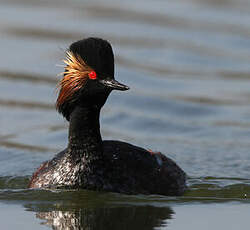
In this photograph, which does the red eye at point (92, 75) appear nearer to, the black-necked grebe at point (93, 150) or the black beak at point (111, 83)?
the black-necked grebe at point (93, 150)

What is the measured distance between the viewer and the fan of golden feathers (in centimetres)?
1188

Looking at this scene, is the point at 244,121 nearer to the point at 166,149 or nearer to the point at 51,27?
the point at 166,149

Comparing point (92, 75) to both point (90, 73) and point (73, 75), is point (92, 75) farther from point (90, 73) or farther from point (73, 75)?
point (73, 75)

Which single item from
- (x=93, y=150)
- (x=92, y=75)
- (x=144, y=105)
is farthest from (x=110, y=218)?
(x=144, y=105)

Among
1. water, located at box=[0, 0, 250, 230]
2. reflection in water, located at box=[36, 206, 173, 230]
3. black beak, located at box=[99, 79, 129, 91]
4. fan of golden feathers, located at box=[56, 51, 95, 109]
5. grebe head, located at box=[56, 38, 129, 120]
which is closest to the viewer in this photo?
reflection in water, located at box=[36, 206, 173, 230]

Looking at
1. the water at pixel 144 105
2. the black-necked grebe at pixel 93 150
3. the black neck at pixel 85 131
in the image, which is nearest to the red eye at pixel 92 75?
the black-necked grebe at pixel 93 150

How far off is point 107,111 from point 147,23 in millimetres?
5758

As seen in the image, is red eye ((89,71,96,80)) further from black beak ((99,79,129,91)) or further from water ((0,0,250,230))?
water ((0,0,250,230))

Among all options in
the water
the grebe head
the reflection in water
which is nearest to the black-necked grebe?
the grebe head

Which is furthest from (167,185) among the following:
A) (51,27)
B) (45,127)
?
(51,27)

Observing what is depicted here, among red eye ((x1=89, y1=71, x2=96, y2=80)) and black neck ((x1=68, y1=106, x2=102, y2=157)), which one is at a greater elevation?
red eye ((x1=89, y1=71, x2=96, y2=80))

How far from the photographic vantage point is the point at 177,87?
19688mm

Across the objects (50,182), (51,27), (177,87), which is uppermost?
(51,27)

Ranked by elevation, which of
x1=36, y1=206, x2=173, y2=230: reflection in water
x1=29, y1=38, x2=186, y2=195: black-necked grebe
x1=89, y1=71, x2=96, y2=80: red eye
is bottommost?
x1=36, y1=206, x2=173, y2=230: reflection in water
